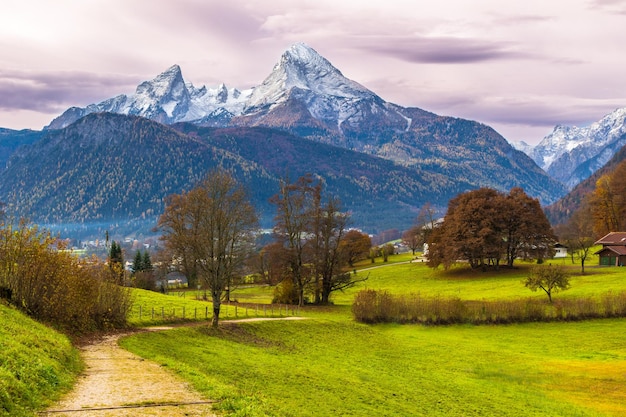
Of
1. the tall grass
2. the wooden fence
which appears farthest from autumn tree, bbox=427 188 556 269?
the wooden fence

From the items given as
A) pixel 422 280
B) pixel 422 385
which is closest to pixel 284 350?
pixel 422 385

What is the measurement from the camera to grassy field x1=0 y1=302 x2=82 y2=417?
56.3 ft

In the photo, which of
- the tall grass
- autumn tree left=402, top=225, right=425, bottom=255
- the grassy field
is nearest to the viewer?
the grassy field

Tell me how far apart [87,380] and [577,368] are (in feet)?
108

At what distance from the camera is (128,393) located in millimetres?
20562

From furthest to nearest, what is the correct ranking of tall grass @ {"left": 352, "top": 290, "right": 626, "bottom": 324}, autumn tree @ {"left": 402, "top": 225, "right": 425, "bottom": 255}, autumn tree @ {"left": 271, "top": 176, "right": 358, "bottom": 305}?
autumn tree @ {"left": 402, "top": 225, "right": 425, "bottom": 255} < autumn tree @ {"left": 271, "top": 176, "right": 358, "bottom": 305} < tall grass @ {"left": 352, "top": 290, "right": 626, "bottom": 324}

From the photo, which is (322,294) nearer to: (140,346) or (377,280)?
(377,280)

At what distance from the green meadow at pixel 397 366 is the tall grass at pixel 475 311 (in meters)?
1.40

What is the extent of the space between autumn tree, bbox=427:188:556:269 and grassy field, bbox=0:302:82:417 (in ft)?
245

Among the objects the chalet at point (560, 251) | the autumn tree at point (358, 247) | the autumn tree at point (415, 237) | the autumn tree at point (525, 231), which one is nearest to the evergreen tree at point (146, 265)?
the autumn tree at point (358, 247)

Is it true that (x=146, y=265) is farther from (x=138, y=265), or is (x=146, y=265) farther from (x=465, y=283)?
(x=465, y=283)

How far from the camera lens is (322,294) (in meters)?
75.2

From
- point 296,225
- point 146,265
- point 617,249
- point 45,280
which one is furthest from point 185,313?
point 617,249

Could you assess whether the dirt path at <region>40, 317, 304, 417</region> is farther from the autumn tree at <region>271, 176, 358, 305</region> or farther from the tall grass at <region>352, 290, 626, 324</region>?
the autumn tree at <region>271, 176, 358, 305</region>
